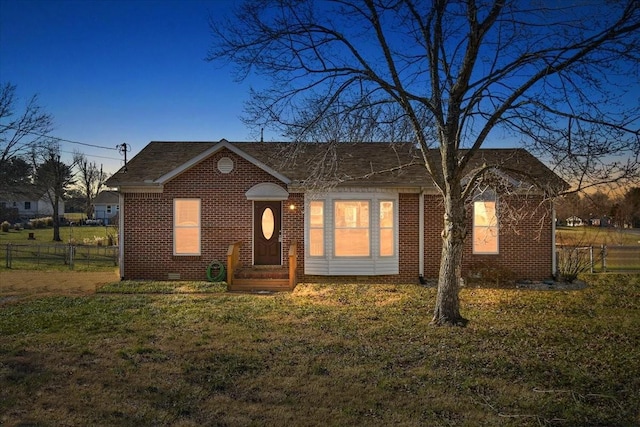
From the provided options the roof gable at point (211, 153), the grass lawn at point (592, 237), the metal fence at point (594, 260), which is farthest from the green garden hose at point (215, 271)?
the grass lawn at point (592, 237)

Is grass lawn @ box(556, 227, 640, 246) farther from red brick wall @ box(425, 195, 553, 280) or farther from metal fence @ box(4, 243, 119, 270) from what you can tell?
metal fence @ box(4, 243, 119, 270)

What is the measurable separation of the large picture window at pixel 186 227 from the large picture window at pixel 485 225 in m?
9.28

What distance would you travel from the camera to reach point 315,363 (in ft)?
21.2

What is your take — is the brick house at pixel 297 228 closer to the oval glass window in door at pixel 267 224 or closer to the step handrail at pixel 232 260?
the oval glass window in door at pixel 267 224

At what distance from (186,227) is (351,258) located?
5.52 m

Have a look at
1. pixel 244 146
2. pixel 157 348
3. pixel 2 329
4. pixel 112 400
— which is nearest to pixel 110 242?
pixel 244 146

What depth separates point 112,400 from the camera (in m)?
5.12

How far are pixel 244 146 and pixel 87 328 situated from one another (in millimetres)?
10764

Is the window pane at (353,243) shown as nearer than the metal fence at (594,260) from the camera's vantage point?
Yes

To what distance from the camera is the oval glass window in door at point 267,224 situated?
14.5m

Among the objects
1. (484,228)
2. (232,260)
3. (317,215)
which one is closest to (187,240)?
(232,260)

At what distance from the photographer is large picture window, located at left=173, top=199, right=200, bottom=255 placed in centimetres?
1436

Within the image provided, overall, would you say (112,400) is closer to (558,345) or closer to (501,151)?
(558,345)

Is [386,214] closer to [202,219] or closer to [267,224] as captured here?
[267,224]
